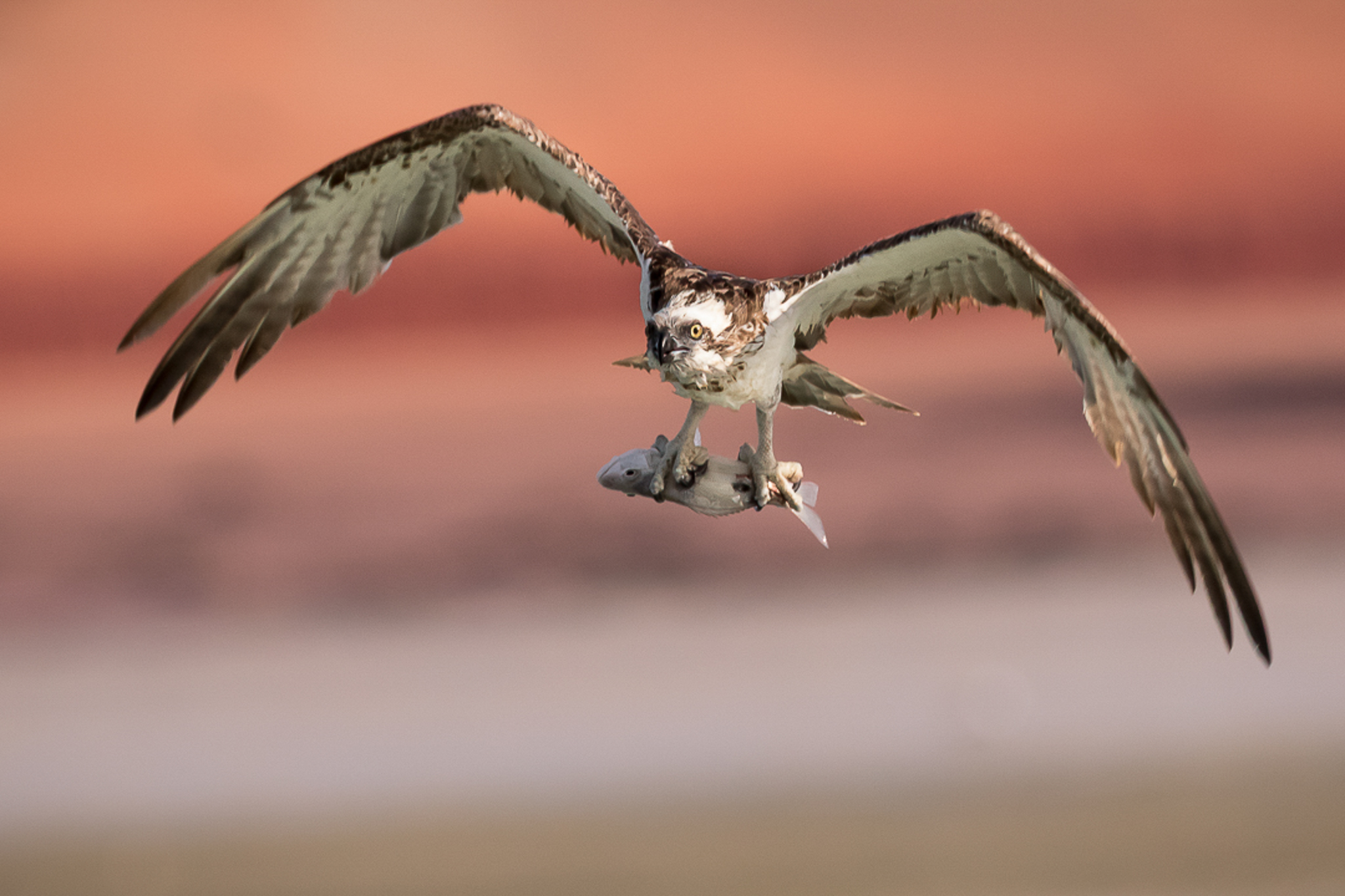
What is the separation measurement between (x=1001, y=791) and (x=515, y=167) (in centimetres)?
1673

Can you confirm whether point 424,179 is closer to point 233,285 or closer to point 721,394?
point 233,285

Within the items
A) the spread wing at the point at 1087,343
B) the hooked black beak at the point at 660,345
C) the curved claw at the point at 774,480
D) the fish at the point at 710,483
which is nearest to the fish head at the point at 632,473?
the fish at the point at 710,483

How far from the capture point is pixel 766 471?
5816mm

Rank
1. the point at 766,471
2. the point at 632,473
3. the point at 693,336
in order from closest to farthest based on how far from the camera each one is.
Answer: the point at 693,336 < the point at 766,471 < the point at 632,473

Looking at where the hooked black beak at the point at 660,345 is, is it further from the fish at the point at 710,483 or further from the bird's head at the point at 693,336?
the fish at the point at 710,483

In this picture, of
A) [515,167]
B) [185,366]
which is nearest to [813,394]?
[515,167]

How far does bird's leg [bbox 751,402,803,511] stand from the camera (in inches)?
229

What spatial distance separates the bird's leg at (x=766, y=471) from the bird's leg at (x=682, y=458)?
25cm

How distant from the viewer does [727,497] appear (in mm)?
5859

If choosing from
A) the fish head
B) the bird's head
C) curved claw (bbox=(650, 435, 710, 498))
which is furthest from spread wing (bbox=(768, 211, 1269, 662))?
the fish head

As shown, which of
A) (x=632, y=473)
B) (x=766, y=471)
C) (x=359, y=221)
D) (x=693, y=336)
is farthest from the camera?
(x=359, y=221)

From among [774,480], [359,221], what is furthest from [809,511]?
[359,221]

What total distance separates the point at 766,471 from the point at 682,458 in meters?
0.36

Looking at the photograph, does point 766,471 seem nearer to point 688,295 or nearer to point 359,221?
point 688,295
